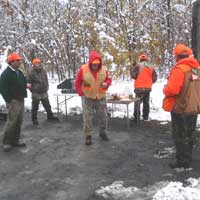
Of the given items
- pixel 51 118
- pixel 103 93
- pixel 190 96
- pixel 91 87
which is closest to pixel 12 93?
pixel 91 87

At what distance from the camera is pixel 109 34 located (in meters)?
15.8

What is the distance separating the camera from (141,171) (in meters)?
6.25

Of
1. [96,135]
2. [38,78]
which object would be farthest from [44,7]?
[96,135]

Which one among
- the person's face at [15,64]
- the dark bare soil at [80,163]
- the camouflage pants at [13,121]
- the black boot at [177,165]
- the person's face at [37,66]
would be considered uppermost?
the person's face at [15,64]

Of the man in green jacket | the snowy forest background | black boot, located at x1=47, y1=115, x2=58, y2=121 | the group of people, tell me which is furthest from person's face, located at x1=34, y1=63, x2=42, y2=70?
the snowy forest background

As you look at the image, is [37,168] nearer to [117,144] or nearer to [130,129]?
[117,144]

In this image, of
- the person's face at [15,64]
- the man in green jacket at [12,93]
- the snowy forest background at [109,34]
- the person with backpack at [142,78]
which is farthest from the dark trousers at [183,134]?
the snowy forest background at [109,34]

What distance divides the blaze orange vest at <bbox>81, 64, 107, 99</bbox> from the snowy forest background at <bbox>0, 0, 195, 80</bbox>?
6316mm

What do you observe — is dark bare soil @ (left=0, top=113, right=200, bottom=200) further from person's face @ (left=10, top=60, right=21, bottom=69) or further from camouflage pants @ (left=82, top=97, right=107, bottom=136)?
person's face @ (left=10, top=60, right=21, bottom=69)

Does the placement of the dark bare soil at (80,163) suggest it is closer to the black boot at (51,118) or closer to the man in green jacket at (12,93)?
the man in green jacket at (12,93)

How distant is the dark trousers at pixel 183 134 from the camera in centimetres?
611

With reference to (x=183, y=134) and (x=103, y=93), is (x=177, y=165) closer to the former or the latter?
(x=183, y=134)

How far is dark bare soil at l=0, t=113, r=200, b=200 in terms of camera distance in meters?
5.73

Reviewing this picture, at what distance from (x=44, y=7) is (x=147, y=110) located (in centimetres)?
1910
